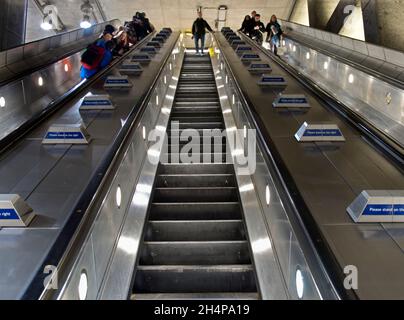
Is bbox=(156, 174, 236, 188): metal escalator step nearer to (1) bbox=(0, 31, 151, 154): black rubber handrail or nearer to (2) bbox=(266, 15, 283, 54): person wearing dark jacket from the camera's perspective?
(1) bbox=(0, 31, 151, 154): black rubber handrail

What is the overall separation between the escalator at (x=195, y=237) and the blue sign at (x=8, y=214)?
4.19 ft

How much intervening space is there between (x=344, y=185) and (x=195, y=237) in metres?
1.69

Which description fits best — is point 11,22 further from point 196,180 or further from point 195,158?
point 196,180

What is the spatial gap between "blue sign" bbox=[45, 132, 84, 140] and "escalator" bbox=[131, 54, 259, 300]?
1102mm

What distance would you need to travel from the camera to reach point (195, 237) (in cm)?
438

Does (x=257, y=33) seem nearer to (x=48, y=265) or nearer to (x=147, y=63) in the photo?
(x=147, y=63)

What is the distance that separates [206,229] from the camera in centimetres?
436

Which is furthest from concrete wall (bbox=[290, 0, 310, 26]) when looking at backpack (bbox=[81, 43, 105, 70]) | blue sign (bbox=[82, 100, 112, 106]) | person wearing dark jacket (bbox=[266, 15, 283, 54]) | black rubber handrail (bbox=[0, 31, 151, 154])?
blue sign (bbox=[82, 100, 112, 106])

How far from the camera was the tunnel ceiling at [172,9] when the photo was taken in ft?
63.2

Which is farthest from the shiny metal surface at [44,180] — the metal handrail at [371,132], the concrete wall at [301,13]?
the concrete wall at [301,13]

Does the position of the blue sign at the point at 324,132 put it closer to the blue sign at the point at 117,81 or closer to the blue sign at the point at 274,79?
the blue sign at the point at 274,79

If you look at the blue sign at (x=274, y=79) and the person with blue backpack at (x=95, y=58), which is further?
the person with blue backpack at (x=95, y=58)

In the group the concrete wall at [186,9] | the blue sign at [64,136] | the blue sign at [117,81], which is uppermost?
the concrete wall at [186,9]
